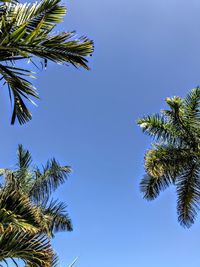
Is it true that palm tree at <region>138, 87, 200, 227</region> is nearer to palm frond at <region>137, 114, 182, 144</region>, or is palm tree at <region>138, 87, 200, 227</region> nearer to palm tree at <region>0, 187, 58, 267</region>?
palm frond at <region>137, 114, 182, 144</region>

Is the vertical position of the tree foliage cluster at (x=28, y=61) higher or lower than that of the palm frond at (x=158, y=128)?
lower

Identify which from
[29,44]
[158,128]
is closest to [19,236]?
[29,44]

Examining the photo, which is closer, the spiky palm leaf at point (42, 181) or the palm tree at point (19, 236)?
the palm tree at point (19, 236)

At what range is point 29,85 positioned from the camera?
581cm

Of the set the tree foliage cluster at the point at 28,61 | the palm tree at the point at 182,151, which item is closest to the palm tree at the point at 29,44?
the tree foliage cluster at the point at 28,61

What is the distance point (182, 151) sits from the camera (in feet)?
64.6

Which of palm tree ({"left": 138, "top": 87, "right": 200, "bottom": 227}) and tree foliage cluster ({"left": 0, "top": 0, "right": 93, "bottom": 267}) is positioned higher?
palm tree ({"left": 138, "top": 87, "right": 200, "bottom": 227})

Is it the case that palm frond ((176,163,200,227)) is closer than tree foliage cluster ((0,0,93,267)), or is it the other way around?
tree foliage cluster ((0,0,93,267))

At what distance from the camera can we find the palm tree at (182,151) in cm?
1927

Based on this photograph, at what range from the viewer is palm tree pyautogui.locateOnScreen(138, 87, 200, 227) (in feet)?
63.2

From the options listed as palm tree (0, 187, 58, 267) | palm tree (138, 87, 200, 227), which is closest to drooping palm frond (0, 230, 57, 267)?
palm tree (0, 187, 58, 267)

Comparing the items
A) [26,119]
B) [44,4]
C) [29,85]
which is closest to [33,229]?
[26,119]

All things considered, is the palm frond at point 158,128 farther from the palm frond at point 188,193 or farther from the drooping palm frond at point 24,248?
the drooping palm frond at point 24,248

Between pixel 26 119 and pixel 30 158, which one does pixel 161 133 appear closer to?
pixel 30 158
